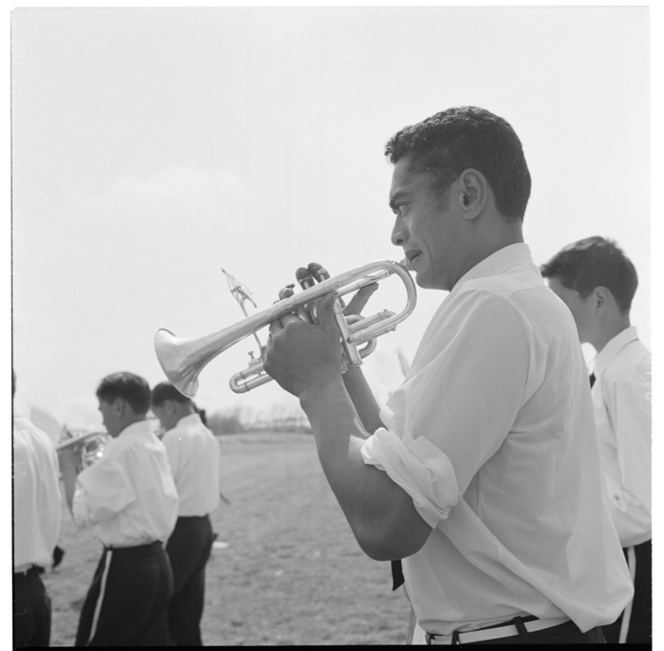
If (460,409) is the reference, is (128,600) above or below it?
below

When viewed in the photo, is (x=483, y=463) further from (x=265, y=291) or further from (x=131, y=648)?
(x=131, y=648)

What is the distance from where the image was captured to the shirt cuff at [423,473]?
3.91 ft

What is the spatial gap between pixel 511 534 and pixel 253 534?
28.1 feet

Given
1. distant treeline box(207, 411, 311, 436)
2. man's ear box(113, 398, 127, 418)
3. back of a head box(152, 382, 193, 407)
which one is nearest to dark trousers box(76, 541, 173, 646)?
man's ear box(113, 398, 127, 418)

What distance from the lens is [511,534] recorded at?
128cm

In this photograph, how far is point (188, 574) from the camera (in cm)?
507

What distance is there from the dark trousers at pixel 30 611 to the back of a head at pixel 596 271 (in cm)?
263

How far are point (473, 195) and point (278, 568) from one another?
302 inches

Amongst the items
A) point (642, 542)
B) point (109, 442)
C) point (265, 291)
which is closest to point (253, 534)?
point (109, 442)

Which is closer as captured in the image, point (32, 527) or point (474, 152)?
point (474, 152)

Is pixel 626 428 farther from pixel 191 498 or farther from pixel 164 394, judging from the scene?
pixel 191 498

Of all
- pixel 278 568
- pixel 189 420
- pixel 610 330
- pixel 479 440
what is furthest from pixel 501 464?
pixel 278 568

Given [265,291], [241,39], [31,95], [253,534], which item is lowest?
[253,534]

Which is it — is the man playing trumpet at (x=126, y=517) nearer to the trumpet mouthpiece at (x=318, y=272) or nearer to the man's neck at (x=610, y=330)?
the man's neck at (x=610, y=330)
